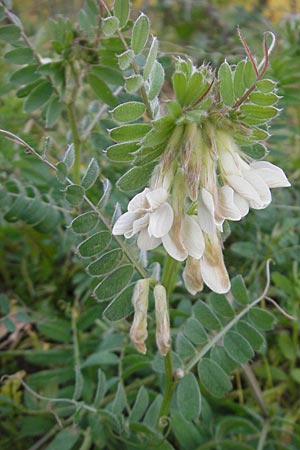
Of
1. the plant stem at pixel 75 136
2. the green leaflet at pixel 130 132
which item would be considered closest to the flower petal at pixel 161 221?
the green leaflet at pixel 130 132

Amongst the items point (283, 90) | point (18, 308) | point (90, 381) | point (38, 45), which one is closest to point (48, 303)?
point (18, 308)

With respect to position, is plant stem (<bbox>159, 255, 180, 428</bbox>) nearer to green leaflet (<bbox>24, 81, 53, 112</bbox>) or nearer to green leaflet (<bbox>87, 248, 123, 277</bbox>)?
green leaflet (<bbox>87, 248, 123, 277</bbox>)

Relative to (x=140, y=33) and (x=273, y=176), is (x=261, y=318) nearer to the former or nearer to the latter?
(x=273, y=176)

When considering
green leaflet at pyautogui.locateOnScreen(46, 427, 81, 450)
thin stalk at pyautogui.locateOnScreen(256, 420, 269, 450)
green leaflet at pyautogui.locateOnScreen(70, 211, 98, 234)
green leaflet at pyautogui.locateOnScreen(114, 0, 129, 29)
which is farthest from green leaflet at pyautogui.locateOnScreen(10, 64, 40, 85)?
thin stalk at pyautogui.locateOnScreen(256, 420, 269, 450)

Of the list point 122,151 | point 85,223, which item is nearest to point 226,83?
point 122,151

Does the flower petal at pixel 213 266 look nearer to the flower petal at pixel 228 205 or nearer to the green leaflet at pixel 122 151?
the flower petal at pixel 228 205
